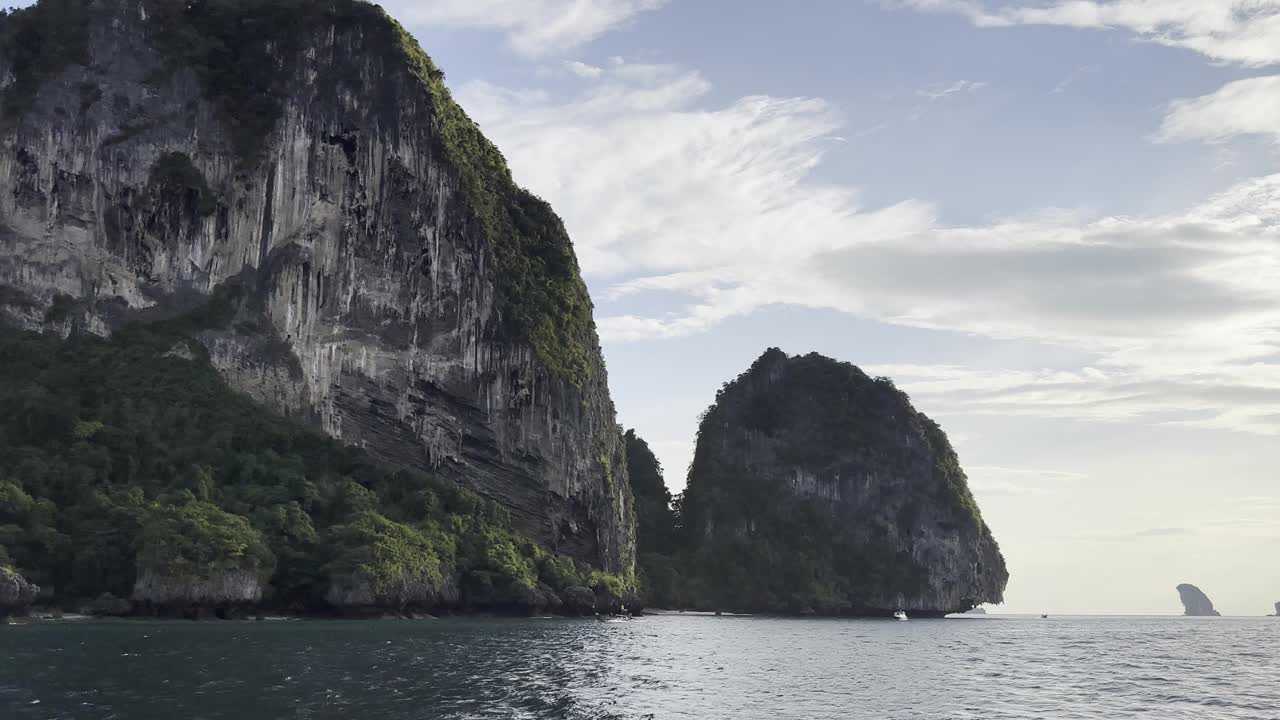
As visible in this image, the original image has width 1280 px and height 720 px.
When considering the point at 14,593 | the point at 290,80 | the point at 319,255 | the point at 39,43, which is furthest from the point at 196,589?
the point at 39,43

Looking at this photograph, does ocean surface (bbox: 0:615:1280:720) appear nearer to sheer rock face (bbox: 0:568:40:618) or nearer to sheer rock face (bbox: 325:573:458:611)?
sheer rock face (bbox: 0:568:40:618)

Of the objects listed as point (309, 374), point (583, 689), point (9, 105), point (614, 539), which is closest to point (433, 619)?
point (309, 374)

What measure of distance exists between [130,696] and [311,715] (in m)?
6.98

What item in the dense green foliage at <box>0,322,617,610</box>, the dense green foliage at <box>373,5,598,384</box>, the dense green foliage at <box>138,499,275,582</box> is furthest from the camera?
the dense green foliage at <box>373,5,598,384</box>

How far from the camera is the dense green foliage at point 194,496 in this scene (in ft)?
262

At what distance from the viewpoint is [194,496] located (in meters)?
88.9

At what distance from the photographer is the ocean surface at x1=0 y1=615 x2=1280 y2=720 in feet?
122

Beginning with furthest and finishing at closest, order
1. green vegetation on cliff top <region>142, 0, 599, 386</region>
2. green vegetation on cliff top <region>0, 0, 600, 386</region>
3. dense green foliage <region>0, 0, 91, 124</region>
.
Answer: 1. green vegetation on cliff top <region>142, 0, 599, 386</region>
2. green vegetation on cliff top <region>0, 0, 600, 386</region>
3. dense green foliage <region>0, 0, 91, 124</region>

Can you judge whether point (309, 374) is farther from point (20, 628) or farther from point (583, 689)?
point (583, 689)

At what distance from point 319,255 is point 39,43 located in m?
37.8

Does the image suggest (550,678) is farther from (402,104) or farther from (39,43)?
(39,43)

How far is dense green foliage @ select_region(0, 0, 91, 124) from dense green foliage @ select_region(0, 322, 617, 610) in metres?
30.4

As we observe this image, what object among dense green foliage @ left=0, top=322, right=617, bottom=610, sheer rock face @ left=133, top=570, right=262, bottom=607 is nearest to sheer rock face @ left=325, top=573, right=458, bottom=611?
dense green foliage @ left=0, top=322, right=617, bottom=610

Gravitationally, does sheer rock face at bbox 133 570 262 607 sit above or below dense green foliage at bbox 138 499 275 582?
below
